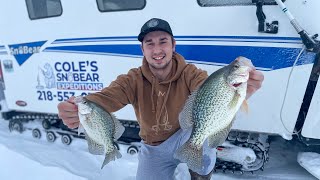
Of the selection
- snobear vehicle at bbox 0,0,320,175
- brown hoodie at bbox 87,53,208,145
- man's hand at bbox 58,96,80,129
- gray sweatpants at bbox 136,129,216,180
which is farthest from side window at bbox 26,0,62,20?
man's hand at bbox 58,96,80,129

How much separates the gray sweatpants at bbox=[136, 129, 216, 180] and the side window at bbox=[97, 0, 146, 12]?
1717mm

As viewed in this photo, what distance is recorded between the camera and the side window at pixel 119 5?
444 centimetres

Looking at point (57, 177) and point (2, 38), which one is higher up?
point (2, 38)

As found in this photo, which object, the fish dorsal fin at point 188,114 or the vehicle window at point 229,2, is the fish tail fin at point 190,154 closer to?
the fish dorsal fin at point 188,114

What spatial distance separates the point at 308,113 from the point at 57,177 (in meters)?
2.98

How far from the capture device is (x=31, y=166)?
15.9 ft

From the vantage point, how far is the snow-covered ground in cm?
450

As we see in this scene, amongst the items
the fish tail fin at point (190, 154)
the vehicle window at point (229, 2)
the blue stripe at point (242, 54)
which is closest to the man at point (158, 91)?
the fish tail fin at point (190, 154)

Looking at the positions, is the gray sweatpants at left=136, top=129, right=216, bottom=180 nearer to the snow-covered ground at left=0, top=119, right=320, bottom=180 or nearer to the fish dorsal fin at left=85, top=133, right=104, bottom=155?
the snow-covered ground at left=0, top=119, right=320, bottom=180

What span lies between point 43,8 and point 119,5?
1.32 metres

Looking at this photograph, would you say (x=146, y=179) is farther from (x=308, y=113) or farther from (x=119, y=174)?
(x=308, y=113)

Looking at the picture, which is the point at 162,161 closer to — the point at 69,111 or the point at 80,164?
the point at 69,111

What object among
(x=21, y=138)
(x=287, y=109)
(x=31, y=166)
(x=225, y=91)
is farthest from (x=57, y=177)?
(x=225, y=91)

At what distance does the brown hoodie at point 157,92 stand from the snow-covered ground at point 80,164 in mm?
1264
